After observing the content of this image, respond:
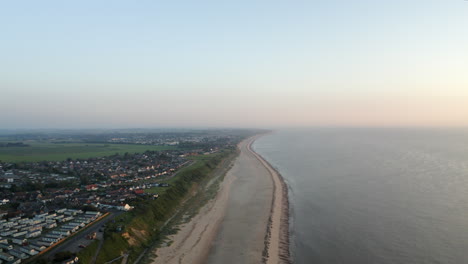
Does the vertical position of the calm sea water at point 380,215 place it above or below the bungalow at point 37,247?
below

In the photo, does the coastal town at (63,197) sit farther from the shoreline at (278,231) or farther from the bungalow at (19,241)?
the shoreline at (278,231)

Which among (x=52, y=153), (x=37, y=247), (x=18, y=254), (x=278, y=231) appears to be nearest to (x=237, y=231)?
(x=278, y=231)

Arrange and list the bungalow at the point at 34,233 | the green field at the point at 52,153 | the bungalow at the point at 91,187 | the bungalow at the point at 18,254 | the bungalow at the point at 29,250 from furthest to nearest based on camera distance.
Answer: the green field at the point at 52,153, the bungalow at the point at 91,187, the bungalow at the point at 34,233, the bungalow at the point at 29,250, the bungalow at the point at 18,254

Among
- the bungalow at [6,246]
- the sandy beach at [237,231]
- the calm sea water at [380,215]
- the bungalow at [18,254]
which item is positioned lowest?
the sandy beach at [237,231]

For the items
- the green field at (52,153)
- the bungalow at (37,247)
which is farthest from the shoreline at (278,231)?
the green field at (52,153)

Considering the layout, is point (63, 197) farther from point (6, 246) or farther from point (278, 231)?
point (278, 231)

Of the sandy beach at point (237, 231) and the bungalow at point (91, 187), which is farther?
the bungalow at point (91, 187)
